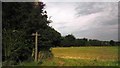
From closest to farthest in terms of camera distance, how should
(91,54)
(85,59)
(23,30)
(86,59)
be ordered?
(23,30) → (86,59) → (85,59) → (91,54)

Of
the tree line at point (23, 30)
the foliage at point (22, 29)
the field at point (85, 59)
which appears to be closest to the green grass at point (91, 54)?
the field at point (85, 59)

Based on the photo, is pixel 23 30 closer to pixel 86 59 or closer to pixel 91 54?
pixel 86 59

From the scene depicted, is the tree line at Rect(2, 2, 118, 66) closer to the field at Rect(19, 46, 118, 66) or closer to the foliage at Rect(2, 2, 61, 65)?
the foliage at Rect(2, 2, 61, 65)

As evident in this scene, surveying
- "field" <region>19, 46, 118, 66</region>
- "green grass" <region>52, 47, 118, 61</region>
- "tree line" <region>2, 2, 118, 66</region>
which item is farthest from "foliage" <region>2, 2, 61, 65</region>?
"green grass" <region>52, 47, 118, 61</region>

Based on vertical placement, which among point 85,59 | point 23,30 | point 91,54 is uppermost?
point 23,30

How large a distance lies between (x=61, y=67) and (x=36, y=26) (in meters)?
8.65

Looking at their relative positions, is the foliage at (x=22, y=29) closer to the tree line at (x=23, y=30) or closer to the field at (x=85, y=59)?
the tree line at (x=23, y=30)

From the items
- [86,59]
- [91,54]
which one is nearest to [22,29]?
[86,59]

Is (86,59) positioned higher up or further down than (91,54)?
higher up

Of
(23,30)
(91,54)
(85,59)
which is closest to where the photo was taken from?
(23,30)

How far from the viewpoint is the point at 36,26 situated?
103 feet

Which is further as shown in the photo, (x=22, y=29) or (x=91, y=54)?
(x=91, y=54)

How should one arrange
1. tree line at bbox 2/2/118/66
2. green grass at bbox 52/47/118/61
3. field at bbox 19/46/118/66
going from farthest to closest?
green grass at bbox 52/47/118/61 → tree line at bbox 2/2/118/66 → field at bbox 19/46/118/66

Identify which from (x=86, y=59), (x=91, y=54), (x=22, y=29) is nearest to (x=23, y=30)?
(x=22, y=29)
